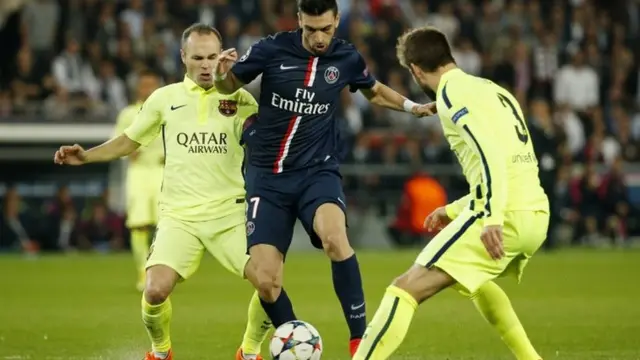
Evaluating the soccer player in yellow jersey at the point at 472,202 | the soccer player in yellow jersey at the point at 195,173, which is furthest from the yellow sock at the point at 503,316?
the soccer player in yellow jersey at the point at 195,173

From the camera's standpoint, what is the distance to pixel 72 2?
24.6 m

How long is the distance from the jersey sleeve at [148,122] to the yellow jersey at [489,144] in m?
2.39

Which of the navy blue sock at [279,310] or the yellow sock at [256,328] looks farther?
the yellow sock at [256,328]

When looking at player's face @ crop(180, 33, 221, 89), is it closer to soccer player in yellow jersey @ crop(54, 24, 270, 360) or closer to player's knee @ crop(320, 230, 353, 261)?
soccer player in yellow jersey @ crop(54, 24, 270, 360)

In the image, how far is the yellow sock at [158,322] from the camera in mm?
8617

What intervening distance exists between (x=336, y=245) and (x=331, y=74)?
1.22 meters

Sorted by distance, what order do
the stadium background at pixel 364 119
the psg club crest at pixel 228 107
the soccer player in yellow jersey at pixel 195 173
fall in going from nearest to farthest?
the soccer player in yellow jersey at pixel 195 173 → the psg club crest at pixel 228 107 → the stadium background at pixel 364 119

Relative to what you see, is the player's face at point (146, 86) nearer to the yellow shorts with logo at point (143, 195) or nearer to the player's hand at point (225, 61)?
the yellow shorts with logo at point (143, 195)

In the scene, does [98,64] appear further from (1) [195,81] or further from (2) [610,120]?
(1) [195,81]

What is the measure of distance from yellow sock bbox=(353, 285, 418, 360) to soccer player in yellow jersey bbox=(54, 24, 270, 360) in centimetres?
156

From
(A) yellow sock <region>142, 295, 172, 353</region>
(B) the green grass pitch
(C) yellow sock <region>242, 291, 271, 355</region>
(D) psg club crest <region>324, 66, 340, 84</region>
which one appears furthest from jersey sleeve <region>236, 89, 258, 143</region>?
(B) the green grass pitch

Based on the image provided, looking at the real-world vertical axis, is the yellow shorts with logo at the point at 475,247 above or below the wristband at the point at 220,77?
below

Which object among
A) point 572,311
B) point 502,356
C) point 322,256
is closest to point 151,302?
point 502,356

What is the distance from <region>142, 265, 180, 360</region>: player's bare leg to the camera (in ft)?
28.0
